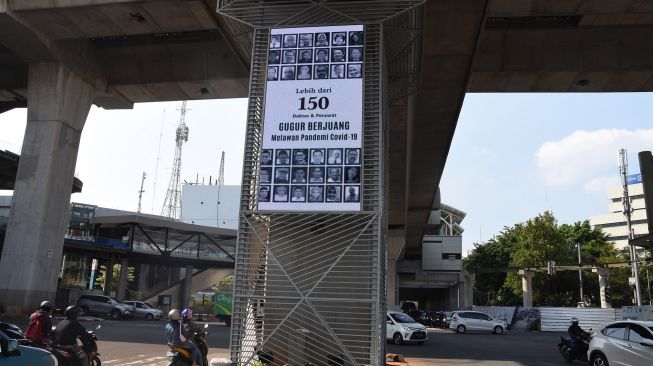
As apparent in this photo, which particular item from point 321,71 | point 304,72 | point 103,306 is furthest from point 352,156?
point 103,306

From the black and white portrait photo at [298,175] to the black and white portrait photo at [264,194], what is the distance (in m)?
0.49

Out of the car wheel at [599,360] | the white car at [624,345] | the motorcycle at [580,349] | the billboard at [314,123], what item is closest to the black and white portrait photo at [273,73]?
the billboard at [314,123]

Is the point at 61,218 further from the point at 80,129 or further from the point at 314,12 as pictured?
the point at 314,12

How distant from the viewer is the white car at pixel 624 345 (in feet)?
36.9

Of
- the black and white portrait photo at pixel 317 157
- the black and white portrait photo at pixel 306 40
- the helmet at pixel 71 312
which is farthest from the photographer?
the black and white portrait photo at pixel 306 40

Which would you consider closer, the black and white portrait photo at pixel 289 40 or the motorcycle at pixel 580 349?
the black and white portrait photo at pixel 289 40

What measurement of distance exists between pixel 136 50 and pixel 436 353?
1578 centimetres

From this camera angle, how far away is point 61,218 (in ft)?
66.7

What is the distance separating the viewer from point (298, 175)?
9750mm

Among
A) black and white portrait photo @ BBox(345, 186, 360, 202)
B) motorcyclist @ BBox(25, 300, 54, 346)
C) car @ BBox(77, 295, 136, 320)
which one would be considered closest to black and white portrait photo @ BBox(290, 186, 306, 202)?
black and white portrait photo @ BBox(345, 186, 360, 202)

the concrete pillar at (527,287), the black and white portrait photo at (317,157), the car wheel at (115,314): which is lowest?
the car wheel at (115,314)

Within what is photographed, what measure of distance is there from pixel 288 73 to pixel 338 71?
1006 millimetres

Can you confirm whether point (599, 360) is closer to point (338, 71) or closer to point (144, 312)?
point (338, 71)

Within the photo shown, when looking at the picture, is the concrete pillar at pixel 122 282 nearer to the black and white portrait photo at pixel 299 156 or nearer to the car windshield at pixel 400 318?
the car windshield at pixel 400 318
